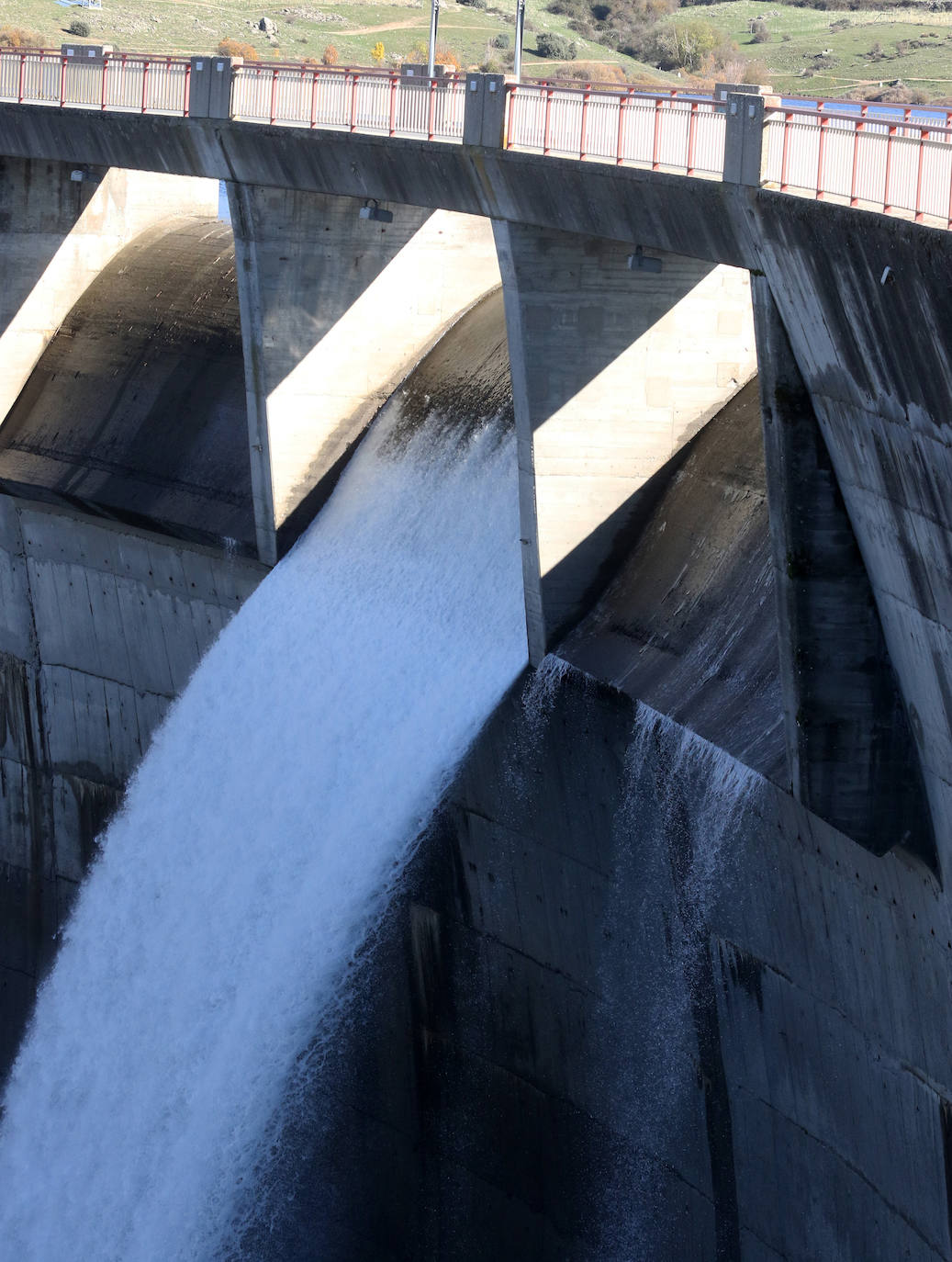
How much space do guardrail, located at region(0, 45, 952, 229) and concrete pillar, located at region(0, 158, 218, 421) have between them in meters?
3.26

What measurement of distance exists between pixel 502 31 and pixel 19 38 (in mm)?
20649

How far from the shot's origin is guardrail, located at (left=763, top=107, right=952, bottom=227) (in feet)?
44.8

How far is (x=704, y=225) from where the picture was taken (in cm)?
1675

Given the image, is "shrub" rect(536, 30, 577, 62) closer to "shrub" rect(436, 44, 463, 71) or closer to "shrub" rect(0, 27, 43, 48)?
"shrub" rect(436, 44, 463, 71)

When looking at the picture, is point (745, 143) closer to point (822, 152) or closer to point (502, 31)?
point (822, 152)

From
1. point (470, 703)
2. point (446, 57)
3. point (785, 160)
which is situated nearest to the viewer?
point (785, 160)

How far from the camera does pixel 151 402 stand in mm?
31016

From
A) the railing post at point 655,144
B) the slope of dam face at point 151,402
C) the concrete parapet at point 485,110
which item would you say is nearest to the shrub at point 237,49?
the slope of dam face at point 151,402

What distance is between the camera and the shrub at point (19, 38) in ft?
188

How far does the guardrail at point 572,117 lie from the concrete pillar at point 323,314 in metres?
2.20

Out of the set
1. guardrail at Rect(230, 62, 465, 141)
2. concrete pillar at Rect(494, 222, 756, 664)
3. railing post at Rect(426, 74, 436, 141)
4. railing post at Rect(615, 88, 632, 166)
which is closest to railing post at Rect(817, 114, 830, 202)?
railing post at Rect(615, 88, 632, 166)

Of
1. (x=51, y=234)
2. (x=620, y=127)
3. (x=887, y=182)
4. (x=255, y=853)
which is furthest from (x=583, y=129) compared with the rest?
(x=51, y=234)

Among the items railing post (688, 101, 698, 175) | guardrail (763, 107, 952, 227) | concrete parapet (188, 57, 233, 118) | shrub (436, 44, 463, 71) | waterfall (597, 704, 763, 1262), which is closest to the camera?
guardrail (763, 107, 952, 227)

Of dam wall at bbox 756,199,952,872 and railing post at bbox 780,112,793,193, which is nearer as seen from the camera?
dam wall at bbox 756,199,952,872
